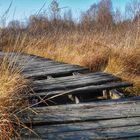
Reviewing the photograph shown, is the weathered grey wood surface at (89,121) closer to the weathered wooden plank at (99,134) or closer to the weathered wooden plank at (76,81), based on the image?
the weathered wooden plank at (99,134)

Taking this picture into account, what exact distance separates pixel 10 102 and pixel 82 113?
21.4 inches

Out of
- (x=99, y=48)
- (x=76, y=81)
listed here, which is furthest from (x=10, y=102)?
(x=99, y=48)

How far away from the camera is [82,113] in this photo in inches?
124

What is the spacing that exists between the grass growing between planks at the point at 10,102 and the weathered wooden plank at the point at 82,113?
4.2 inches

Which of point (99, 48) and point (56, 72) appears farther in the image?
point (99, 48)

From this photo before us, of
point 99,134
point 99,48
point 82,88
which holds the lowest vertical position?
point 99,134

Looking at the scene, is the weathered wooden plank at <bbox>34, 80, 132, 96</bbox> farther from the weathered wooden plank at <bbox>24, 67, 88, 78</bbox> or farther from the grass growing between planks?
the weathered wooden plank at <bbox>24, 67, 88, 78</bbox>

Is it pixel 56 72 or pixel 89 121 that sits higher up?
pixel 56 72

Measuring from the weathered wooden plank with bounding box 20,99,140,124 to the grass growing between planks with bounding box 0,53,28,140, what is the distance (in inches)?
4.2

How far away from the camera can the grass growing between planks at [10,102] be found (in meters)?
2.69

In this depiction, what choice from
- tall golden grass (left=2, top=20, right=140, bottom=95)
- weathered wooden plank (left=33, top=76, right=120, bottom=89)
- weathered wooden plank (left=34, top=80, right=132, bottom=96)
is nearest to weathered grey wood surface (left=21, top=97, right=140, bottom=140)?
weathered wooden plank (left=34, top=80, right=132, bottom=96)

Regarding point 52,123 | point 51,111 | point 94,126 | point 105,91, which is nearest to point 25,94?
point 51,111

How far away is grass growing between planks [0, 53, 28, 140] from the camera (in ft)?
8.82

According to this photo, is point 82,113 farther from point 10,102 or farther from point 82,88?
point 82,88
